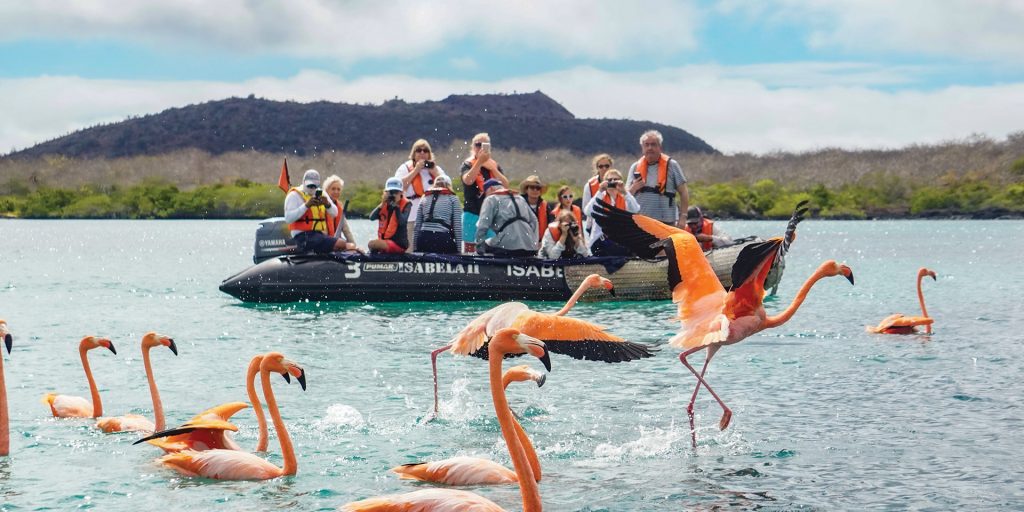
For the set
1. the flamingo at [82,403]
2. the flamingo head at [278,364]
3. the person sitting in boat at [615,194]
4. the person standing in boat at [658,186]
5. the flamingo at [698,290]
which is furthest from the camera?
the person standing in boat at [658,186]

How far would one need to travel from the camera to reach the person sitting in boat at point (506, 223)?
1483 cm

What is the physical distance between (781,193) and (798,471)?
7577 centimetres

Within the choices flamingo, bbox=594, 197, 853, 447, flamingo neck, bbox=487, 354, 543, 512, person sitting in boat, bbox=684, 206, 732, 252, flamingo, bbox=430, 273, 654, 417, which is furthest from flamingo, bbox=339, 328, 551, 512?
person sitting in boat, bbox=684, 206, 732, 252

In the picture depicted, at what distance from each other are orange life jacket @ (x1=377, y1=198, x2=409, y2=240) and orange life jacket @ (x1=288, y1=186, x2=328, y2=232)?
80cm

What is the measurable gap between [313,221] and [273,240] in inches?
44.8

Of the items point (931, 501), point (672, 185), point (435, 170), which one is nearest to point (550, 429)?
point (931, 501)

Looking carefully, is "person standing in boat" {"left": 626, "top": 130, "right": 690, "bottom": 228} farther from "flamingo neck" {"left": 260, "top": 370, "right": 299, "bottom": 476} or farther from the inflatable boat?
"flamingo neck" {"left": 260, "top": 370, "right": 299, "bottom": 476}

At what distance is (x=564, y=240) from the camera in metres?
15.7

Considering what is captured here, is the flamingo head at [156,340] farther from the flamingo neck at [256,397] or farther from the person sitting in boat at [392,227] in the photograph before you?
the person sitting in boat at [392,227]

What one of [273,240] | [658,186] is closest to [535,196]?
[658,186]

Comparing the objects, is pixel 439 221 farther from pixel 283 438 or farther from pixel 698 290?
pixel 283 438

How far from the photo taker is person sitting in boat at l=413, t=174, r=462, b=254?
15406mm

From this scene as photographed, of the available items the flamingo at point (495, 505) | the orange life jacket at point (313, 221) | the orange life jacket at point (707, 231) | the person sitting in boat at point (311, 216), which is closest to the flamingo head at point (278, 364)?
the flamingo at point (495, 505)

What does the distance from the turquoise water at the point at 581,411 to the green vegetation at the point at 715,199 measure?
2365 inches
